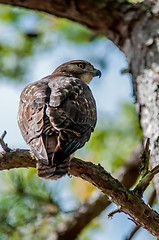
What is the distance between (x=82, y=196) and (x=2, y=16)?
3.83 m

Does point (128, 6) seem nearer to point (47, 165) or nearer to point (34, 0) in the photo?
point (34, 0)

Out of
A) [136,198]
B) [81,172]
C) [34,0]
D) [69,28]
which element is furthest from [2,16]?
[136,198]

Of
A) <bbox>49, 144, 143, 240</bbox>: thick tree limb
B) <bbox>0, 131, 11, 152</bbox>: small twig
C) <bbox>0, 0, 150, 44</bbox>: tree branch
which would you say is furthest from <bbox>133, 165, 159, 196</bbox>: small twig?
<bbox>0, 0, 150, 44</bbox>: tree branch

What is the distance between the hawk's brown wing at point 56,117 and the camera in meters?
4.21

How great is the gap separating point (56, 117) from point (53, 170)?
64 centimetres

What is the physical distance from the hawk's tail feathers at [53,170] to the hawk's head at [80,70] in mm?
3223

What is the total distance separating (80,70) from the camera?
7.21 meters

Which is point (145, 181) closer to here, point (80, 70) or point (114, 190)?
point (114, 190)

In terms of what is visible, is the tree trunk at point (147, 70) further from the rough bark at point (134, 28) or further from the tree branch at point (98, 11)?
the tree branch at point (98, 11)

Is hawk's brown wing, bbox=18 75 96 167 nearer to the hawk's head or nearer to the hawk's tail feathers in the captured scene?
the hawk's tail feathers

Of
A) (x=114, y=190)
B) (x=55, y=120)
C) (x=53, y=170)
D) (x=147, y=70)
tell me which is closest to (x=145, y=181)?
(x=114, y=190)

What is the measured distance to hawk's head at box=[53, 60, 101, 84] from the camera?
7.14m

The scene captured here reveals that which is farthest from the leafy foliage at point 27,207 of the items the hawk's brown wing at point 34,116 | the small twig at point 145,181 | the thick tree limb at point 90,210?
the small twig at point 145,181

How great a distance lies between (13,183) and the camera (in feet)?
19.9
